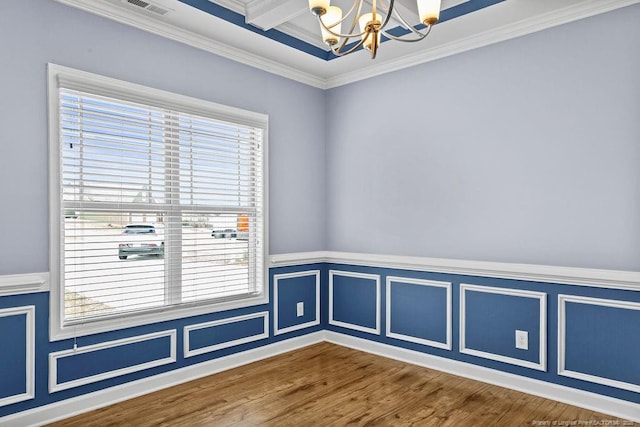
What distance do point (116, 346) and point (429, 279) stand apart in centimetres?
248

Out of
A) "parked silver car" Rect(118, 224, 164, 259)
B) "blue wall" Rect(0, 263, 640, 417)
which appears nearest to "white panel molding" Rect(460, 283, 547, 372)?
"blue wall" Rect(0, 263, 640, 417)

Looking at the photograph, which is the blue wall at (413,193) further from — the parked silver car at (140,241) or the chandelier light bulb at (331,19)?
the chandelier light bulb at (331,19)

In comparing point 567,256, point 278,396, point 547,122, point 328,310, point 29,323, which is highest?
point 547,122

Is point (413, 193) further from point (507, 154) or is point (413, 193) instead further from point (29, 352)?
point (29, 352)

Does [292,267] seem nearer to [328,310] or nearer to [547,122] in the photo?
[328,310]

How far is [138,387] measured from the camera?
10.3ft

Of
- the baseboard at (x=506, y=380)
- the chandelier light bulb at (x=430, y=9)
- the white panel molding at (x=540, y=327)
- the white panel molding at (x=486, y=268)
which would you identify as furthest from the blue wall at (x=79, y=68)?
the chandelier light bulb at (x=430, y=9)

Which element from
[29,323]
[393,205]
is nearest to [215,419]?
[29,323]

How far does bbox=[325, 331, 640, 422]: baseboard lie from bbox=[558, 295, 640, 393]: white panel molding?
0.10 meters

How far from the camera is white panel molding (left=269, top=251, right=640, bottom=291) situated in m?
2.82

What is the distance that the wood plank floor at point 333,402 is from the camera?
2.78 metres

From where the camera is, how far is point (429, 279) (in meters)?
3.74

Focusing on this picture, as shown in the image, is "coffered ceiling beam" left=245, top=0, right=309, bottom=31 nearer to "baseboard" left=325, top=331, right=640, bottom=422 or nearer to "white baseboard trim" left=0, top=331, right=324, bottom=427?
"white baseboard trim" left=0, top=331, right=324, bottom=427

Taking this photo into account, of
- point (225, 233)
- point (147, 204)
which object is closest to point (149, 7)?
point (147, 204)
